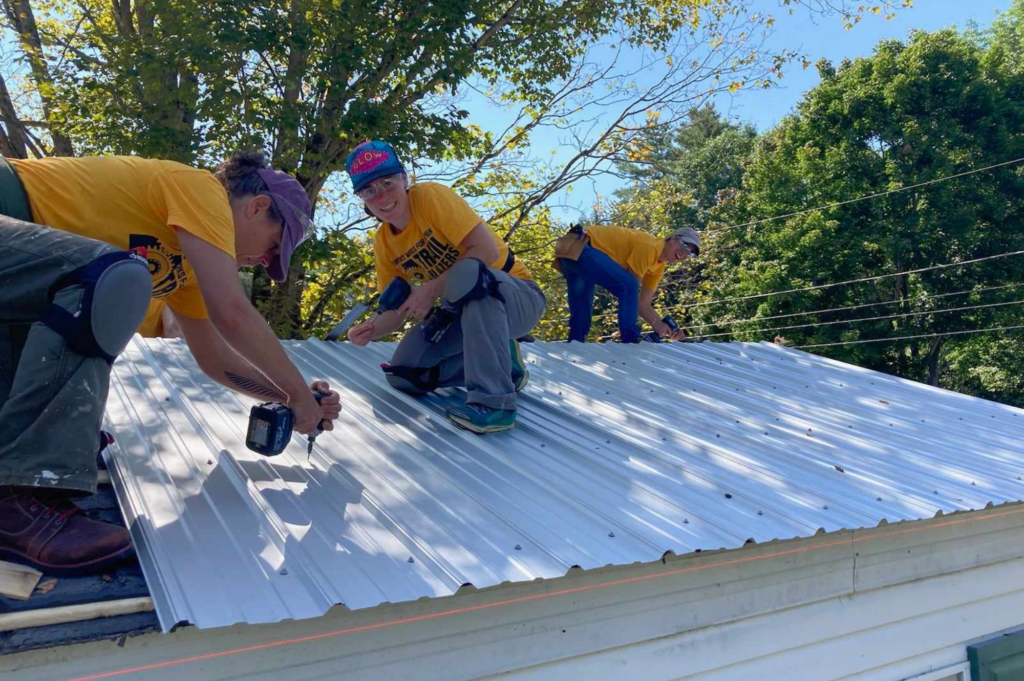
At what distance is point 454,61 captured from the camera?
432 inches

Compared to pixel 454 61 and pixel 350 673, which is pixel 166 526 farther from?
pixel 454 61

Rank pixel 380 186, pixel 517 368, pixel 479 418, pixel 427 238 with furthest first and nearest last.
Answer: pixel 517 368
pixel 427 238
pixel 380 186
pixel 479 418

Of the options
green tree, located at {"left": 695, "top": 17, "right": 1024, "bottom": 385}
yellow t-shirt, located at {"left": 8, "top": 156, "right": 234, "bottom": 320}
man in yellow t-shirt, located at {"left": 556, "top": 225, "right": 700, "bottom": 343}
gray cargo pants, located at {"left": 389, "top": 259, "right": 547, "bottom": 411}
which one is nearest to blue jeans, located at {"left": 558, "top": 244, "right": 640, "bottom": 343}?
man in yellow t-shirt, located at {"left": 556, "top": 225, "right": 700, "bottom": 343}

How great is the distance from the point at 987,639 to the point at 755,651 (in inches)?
77.8

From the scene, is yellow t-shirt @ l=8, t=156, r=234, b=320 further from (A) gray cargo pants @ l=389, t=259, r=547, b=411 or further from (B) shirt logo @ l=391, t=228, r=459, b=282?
(B) shirt logo @ l=391, t=228, r=459, b=282

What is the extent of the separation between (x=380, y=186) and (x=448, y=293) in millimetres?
752

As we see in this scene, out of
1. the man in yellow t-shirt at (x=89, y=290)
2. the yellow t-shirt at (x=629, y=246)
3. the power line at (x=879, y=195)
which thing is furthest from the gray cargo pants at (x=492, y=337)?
the power line at (x=879, y=195)

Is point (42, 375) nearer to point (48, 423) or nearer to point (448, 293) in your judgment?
point (48, 423)

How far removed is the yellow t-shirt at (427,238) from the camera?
4.27m

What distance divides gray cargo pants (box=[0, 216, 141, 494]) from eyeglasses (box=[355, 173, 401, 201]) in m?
2.09

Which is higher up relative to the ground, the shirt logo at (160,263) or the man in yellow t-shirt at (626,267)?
the man in yellow t-shirt at (626,267)

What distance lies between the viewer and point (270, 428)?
113 inches

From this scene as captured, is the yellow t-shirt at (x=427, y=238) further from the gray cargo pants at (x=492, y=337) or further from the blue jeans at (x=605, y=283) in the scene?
the blue jeans at (x=605, y=283)

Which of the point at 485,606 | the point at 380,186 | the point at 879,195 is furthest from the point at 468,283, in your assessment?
the point at 879,195
